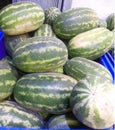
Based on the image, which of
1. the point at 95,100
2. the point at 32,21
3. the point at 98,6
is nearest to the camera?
the point at 95,100

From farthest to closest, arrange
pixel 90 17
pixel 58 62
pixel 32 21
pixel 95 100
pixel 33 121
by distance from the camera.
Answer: pixel 90 17, pixel 32 21, pixel 58 62, pixel 33 121, pixel 95 100

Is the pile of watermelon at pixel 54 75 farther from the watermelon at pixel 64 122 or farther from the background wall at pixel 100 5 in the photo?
the background wall at pixel 100 5

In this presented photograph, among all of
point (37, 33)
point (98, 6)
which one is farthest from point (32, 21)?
point (98, 6)

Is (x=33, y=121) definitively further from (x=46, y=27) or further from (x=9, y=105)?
(x=46, y=27)

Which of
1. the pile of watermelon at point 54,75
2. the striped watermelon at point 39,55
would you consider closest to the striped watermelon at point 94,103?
the pile of watermelon at point 54,75

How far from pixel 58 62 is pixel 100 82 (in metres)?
0.30

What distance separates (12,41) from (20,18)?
0.49 ft

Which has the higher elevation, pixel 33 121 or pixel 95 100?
pixel 95 100

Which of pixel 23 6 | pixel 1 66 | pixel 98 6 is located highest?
pixel 23 6

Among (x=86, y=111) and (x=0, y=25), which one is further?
(x=0, y=25)

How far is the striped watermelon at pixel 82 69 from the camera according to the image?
4.08ft

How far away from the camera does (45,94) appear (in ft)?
3.36

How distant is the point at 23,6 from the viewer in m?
1.44

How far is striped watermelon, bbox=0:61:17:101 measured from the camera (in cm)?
109
